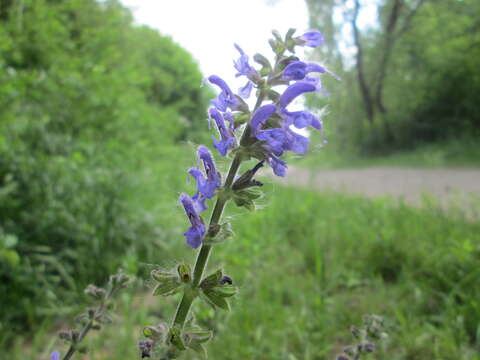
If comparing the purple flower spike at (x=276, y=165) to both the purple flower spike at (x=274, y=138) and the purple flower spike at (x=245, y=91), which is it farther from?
the purple flower spike at (x=245, y=91)

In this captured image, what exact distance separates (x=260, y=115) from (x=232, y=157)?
0.14 metres

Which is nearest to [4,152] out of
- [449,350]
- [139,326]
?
[139,326]

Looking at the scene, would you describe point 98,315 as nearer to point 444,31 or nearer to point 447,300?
point 447,300

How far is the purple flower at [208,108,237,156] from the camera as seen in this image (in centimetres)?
95

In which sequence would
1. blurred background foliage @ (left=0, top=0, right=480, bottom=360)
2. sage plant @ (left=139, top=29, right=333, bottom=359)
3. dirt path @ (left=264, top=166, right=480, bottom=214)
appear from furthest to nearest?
1. dirt path @ (left=264, top=166, right=480, bottom=214)
2. blurred background foliage @ (left=0, top=0, right=480, bottom=360)
3. sage plant @ (left=139, top=29, right=333, bottom=359)

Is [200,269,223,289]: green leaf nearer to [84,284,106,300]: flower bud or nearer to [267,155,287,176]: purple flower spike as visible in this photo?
[267,155,287,176]: purple flower spike

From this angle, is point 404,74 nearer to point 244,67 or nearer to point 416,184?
point 416,184

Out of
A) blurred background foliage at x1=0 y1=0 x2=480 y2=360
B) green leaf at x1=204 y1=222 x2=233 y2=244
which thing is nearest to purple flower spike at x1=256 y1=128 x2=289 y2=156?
blurred background foliage at x1=0 y1=0 x2=480 y2=360

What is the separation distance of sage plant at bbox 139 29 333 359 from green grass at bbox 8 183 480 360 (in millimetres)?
433

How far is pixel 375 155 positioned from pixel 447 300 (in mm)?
15081

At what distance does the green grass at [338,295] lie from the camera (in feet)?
→ 6.81

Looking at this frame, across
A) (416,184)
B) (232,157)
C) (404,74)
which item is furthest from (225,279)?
(404,74)

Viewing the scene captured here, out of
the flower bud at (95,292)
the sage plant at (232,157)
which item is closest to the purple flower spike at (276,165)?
the sage plant at (232,157)

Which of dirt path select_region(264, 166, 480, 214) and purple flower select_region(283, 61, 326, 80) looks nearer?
purple flower select_region(283, 61, 326, 80)
